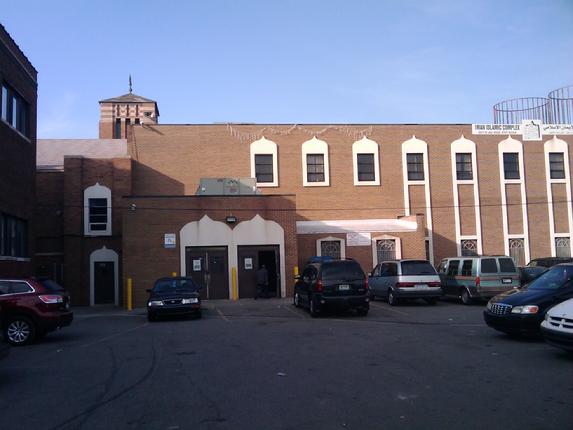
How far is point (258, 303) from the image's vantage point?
937 inches

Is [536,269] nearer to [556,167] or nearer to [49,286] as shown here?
[556,167]

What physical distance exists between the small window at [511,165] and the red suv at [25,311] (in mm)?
27026

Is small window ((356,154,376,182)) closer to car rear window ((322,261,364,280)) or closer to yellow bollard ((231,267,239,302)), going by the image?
yellow bollard ((231,267,239,302))

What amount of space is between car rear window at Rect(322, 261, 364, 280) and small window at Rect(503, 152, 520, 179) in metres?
18.9

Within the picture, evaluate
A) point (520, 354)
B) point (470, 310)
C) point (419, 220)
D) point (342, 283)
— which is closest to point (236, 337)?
point (342, 283)

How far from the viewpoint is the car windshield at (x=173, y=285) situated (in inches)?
762

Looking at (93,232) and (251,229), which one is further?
(93,232)

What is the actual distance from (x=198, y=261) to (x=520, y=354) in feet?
58.8

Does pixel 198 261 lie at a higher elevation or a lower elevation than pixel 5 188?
lower

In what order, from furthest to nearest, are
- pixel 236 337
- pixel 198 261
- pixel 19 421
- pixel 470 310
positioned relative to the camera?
pixel 198 261, pixel 470 310, pixel 236 337, pixel 19 421

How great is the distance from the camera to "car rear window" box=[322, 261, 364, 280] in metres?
17.7

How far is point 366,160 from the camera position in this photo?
105 feet

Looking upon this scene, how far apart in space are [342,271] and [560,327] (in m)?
8.99

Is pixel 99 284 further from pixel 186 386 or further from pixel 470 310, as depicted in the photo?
pixel 186 386
